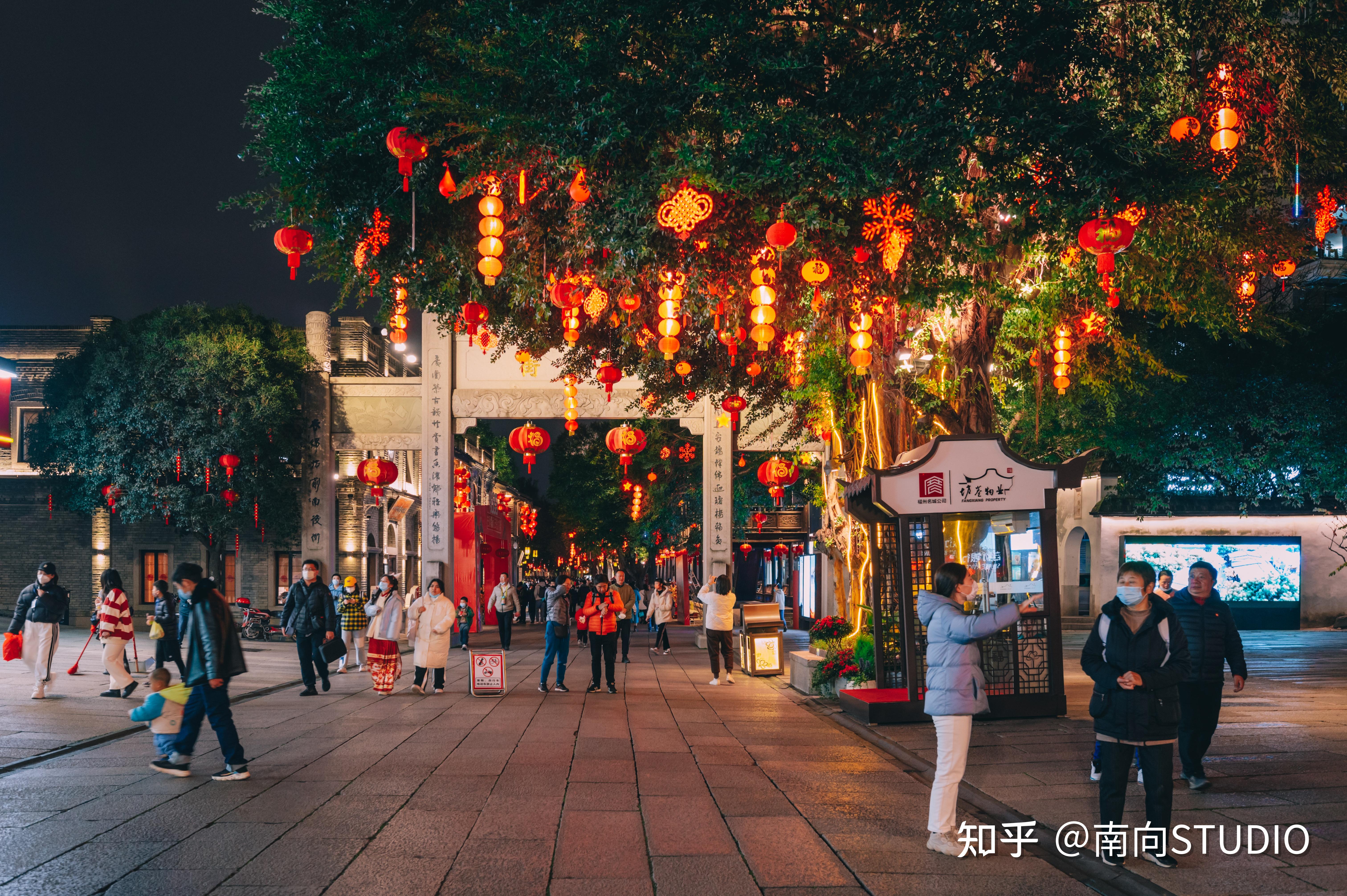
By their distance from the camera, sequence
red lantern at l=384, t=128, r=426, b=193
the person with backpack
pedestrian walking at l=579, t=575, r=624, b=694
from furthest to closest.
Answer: pedestrian walking at l=579, t=575, r=624, b=694 < red lantern at l=384, t=128, r=426, b=193 < the person with backpack

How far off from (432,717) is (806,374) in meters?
6.40

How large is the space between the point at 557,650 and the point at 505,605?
24.0 ft

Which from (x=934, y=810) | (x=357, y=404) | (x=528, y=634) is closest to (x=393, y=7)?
(x=934, y=810)

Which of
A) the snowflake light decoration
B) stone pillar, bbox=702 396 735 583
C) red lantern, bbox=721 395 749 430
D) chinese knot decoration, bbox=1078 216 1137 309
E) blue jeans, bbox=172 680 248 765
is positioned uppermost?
the snowflake light decoration

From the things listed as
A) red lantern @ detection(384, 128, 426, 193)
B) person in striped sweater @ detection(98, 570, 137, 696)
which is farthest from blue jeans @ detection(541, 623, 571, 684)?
red lantern @ detection(384, 128, 426, 193)

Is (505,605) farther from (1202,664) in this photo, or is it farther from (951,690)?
(951,690)

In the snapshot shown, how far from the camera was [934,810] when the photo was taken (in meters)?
5.88

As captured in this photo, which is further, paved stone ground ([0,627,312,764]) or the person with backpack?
paved stone ground ([0,627,312,764])

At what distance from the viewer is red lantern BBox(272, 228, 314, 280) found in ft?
30.8

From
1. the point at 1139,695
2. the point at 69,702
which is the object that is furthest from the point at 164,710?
the point at 1139,695

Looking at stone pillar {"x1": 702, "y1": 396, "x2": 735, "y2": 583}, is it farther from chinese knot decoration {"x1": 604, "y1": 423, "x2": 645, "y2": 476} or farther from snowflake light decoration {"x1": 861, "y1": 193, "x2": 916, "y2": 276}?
snowflake light decoration {"x1": 861, "y1": 193, "x2": 916, "y2": 276}

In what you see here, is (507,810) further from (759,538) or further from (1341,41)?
(759,538)

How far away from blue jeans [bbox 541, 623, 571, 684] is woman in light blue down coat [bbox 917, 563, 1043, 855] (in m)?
8.59

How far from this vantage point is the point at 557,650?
14.3m
